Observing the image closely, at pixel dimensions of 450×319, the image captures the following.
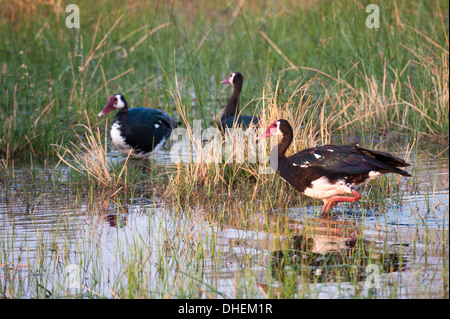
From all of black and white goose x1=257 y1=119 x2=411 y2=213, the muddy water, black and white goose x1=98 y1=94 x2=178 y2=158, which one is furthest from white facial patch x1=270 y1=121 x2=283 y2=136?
black and white goose x1=98 y1=94 x2=178 y2=158

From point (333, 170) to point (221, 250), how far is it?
171cm

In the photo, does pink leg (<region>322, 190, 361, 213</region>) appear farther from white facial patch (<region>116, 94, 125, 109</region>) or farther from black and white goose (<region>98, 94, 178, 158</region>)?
white facial patch (<region>116, 94, 125, 109</region>)

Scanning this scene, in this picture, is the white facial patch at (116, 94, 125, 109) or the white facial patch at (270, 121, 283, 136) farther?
the white facial patch at (116, 94, 125, 109)

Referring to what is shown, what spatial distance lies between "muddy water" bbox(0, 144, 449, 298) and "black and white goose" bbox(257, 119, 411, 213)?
0.82 ft

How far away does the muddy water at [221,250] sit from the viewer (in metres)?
4.98

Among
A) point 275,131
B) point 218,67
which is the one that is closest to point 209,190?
point 275,131

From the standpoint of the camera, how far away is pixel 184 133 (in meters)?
11.0

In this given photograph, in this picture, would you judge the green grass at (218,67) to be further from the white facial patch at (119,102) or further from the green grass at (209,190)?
the white facial patch at (119,102)

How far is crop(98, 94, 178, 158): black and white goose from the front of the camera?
9781 millimetres

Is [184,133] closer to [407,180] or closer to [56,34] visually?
[56,34]

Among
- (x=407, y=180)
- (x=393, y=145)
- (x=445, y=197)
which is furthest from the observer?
(x=393, y=145)

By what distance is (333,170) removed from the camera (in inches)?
277

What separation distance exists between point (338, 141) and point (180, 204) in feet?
11.3

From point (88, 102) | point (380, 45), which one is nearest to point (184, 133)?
point (88, 102)
